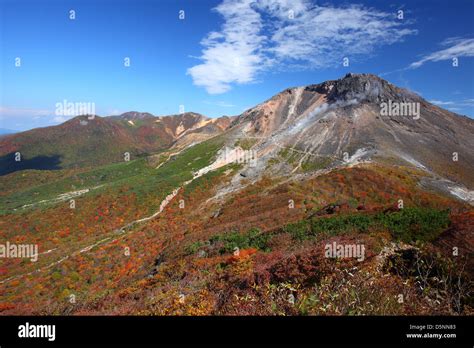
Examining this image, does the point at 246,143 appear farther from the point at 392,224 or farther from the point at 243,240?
the point at 392,224

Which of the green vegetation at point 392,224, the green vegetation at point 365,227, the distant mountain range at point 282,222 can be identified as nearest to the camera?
the distant mountain range at point 282,222

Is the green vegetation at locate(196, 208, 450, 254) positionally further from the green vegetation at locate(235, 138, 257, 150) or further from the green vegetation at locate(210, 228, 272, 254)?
the green vegetation at locate(235, 138, 257, 150)

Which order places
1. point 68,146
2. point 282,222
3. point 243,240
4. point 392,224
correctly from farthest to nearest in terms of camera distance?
point 68,146 < point 282,222 < point 243,240 < point 392,224

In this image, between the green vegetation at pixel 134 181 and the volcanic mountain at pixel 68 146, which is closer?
the green vegetation at pixel 134 181

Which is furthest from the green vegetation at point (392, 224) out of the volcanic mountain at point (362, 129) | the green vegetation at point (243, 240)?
the volcanic mountain at point (362, 129)

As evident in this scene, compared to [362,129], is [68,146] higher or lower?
higher

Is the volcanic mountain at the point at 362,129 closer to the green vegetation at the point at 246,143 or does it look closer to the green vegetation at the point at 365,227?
the green vegetation at the point at 246,143

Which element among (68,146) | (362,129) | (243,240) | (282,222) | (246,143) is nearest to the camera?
(243,240)

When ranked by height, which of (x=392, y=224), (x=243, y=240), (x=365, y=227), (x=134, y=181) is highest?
(x=134, y=181)

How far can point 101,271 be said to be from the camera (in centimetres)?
3058

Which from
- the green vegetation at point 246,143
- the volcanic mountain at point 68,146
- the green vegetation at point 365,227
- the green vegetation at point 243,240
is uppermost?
the volcanic mountain at point 68,146

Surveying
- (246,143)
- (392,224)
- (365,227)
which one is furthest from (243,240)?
(246,143)
